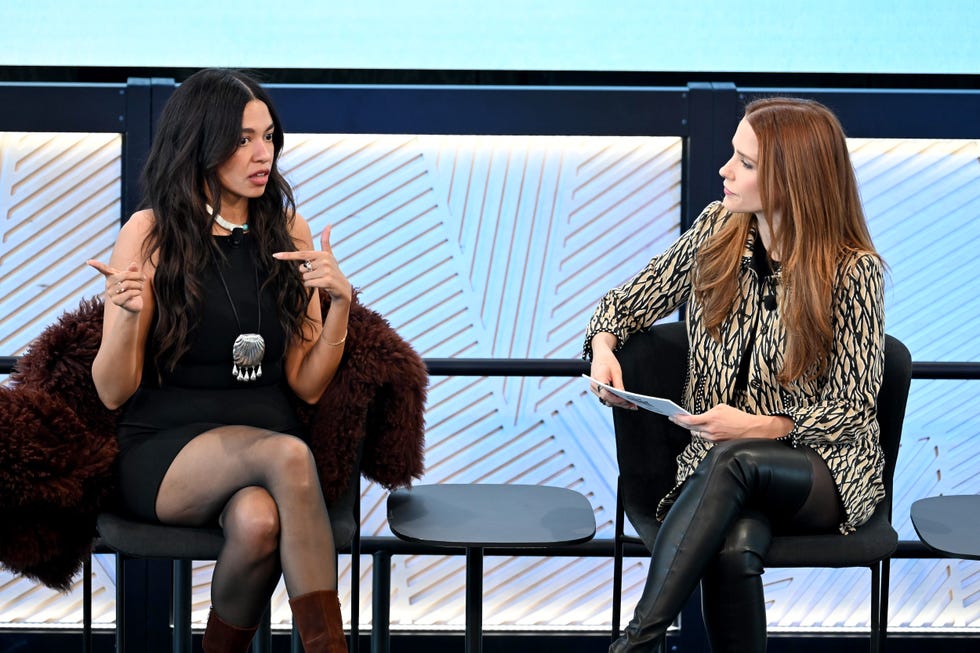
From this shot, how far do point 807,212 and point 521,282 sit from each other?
99 cm

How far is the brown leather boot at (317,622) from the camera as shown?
248 cm

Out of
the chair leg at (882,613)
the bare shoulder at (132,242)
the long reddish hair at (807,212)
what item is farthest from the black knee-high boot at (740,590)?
the bare shoulder at (132,242)

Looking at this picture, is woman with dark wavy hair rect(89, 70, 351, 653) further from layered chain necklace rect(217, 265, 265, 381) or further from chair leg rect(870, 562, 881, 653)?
chair leg rect(870, 562, 881, 653)

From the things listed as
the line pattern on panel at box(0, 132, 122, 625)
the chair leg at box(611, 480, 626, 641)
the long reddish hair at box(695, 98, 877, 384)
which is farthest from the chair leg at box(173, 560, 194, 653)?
the long reddish hair at box(695, 98, 877, 384)

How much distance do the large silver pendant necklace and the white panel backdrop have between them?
69cm

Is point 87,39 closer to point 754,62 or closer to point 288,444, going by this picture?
point 288,444

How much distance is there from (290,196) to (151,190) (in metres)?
0.30

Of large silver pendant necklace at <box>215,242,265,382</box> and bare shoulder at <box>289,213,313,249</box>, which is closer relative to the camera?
large silver pendant necklace at <box>215,242,265,382</box>

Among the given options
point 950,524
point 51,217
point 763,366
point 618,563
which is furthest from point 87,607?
point 950,524

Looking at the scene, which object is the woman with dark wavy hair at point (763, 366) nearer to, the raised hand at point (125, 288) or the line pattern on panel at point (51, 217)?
the raised hand at point (125, 288)

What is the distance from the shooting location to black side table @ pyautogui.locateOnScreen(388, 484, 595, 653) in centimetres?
261

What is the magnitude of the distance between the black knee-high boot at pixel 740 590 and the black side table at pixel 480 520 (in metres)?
0.31

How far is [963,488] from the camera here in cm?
355

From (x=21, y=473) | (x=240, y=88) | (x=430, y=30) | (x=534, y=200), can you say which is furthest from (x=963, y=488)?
(x=21, y=473)
